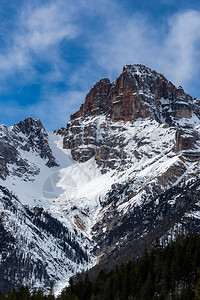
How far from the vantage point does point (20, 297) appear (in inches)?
4592

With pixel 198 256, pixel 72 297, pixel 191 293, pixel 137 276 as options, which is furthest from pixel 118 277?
pixel 191 293

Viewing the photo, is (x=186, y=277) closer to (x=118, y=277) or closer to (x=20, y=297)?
(x=118, y=277)

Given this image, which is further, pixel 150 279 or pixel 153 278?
pixel 153 278

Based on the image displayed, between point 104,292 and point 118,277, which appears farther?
point 118,277

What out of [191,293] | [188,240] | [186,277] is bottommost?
[191,293]

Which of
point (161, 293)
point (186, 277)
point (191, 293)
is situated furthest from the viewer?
point (186, 277)

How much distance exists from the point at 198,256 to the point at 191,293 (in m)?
21.6

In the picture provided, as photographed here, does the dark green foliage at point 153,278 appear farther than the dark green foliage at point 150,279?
No

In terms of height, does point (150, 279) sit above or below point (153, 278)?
below

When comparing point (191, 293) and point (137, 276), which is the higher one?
point (137, 276)

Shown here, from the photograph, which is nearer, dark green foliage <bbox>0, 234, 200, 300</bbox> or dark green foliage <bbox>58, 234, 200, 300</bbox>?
dark green foliage <bbox>58, 234, 200, 300</bbox>

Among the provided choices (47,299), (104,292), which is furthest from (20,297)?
(104,292)

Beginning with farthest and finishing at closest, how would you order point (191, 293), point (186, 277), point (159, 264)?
point (159, 264), point (186, 277), point (191, 293)

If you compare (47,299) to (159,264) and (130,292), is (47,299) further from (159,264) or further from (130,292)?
(159,264)
